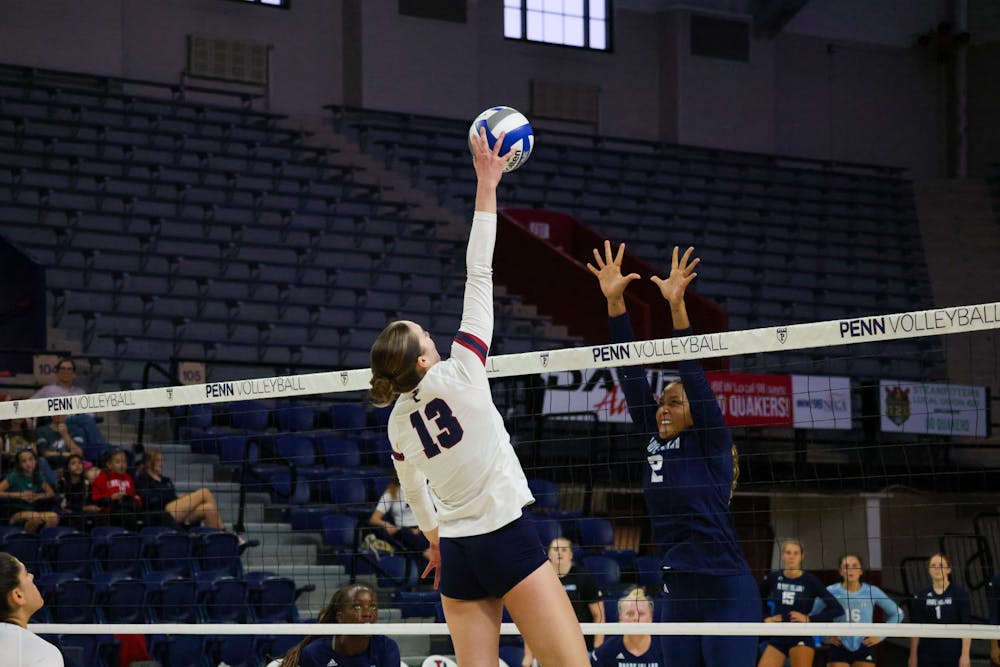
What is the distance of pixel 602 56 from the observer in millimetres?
22219

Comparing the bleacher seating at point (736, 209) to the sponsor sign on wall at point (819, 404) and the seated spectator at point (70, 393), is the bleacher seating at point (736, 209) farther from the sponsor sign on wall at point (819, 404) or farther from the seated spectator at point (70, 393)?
the seated spectator at point (70, 393)

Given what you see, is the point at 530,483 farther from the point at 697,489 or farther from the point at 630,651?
the point at 697,489

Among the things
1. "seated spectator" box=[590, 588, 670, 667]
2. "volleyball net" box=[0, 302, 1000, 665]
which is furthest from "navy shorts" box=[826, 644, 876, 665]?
"seated spectator" box=[590, 588, 670, 667]

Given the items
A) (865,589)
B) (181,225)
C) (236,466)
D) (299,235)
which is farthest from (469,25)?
(865,589)

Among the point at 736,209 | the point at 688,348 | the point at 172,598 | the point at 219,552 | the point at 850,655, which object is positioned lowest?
the point at 850,655

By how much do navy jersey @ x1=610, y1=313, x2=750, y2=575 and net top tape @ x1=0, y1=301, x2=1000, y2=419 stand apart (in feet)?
0.64

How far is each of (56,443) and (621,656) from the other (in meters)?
5.29

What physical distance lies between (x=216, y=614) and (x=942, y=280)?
48.9 feet

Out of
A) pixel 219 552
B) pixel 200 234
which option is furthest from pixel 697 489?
pixel 200 234

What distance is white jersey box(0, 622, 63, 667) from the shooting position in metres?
4.37

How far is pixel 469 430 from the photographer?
3.82 metres

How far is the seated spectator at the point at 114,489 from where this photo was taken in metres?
9.84

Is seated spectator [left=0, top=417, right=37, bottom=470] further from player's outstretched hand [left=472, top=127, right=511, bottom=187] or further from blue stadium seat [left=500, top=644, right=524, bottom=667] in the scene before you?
player's outstretched hand [left=472, top=127, right=511, bottom=187]

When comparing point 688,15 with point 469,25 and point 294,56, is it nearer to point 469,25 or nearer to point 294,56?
point 469,25
